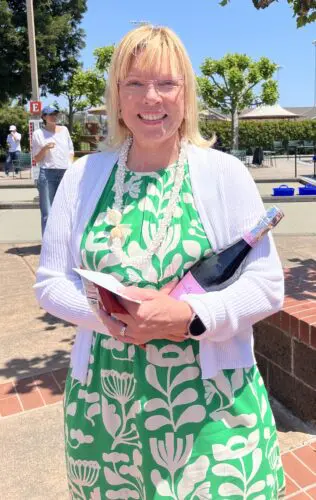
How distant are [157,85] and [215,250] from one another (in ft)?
1.66

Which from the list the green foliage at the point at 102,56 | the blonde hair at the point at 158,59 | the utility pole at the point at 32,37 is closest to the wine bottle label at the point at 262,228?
the blonde hair at the point at 158,59

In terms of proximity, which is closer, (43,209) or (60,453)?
(60,453)

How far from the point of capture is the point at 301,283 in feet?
13.2

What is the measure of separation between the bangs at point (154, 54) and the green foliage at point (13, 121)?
98.0ft

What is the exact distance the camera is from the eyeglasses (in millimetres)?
1497

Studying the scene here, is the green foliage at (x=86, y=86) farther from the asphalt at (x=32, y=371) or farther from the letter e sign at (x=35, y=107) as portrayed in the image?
the asphalt at (x=32, y=371)

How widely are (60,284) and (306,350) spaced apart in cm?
202

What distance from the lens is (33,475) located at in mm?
2877

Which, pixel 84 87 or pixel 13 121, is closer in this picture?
pixel 13 121

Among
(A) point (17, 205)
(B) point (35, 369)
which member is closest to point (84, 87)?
(A) point (17, 205)

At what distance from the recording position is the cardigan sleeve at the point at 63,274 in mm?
1512

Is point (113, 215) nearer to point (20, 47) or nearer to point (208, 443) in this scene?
point (208, 443)

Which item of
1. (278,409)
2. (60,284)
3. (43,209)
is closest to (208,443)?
(60,284)

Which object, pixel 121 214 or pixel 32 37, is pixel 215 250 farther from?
pixel 32 37
